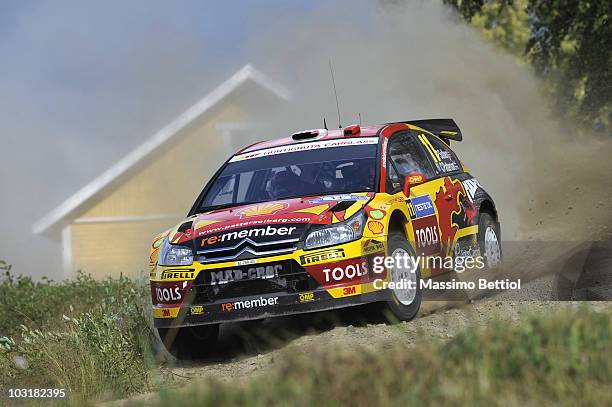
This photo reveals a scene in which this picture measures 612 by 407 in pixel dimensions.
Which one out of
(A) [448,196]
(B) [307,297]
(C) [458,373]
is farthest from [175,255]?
(C) [458,373]

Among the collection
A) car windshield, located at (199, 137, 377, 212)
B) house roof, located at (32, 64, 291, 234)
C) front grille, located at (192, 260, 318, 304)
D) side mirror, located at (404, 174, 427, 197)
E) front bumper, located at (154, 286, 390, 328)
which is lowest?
front bumper, located at (154, 286, 390, 328)

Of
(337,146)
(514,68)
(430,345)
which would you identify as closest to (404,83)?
(514,68)

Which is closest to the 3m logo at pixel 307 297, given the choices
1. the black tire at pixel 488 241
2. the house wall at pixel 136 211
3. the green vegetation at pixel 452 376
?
the green vegetation at pixel 452 376

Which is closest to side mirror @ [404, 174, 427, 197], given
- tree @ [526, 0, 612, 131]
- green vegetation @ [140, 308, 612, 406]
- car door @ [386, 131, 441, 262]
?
car door @ [386, 131, 441, 262]

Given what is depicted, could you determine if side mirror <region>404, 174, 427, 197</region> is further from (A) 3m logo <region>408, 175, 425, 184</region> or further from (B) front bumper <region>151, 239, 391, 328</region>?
(B) front bumper <region>151, 239, 391, 328</region>

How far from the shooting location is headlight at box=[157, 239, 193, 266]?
859cm

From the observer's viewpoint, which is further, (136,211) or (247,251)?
(136,211)

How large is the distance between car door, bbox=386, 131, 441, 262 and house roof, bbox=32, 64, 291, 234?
1954cm

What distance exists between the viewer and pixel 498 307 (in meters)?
9.00

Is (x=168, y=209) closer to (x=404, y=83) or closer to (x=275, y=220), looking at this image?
(x=404, y=83)

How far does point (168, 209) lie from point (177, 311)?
21251mm

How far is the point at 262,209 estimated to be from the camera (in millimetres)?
8844

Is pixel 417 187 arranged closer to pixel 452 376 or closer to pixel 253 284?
pixel 253 284

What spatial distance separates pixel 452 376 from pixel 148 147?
2499 cm
